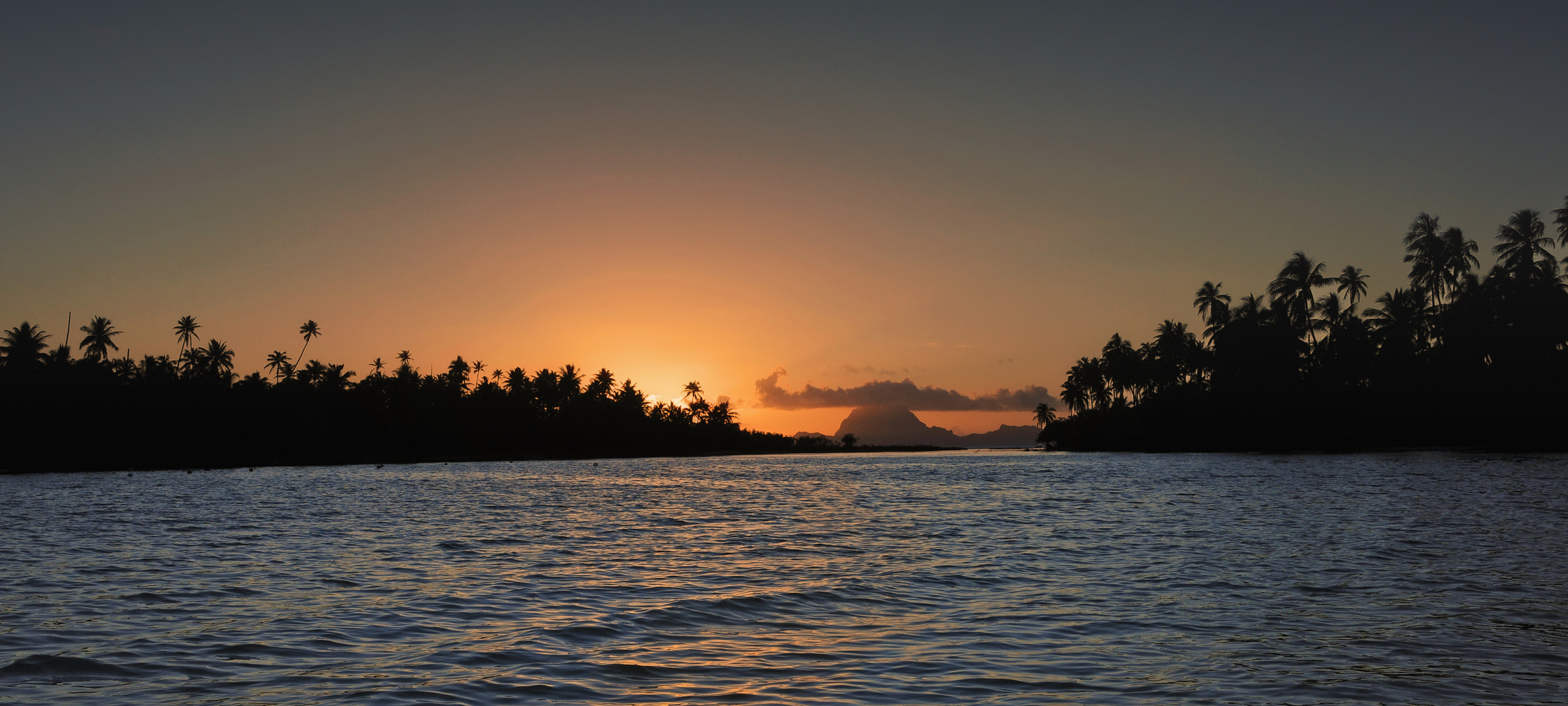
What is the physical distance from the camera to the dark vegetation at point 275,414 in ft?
325

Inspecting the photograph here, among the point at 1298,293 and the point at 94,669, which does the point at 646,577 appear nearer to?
the point at 94,669

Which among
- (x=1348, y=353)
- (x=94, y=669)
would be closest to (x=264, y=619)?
(x=94, y=669)

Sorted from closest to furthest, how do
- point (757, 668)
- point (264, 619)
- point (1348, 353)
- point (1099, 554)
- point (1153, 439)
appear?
point (757, 668), point (264, 619), point (1099, 554), point (1348, 353), point (1153, 439)

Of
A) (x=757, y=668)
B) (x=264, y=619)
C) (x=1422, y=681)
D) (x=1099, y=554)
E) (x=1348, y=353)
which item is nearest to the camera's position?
(x=1422, y=681)

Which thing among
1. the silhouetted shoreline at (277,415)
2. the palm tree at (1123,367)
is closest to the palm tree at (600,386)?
the silhouetted shoreline at (277,415)

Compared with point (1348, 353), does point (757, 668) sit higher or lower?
lower

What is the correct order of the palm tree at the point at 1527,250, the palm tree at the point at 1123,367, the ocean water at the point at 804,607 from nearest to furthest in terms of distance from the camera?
the ocean water at the point at 804,607
the palm tree at the point at 1527,250
the palm tree at the point at 1123,367

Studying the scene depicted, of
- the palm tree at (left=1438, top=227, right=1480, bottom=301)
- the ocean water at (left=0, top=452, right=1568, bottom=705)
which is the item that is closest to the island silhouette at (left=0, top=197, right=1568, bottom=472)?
the palm tree at (left=1438, top=227, right=1480, bottom=301)

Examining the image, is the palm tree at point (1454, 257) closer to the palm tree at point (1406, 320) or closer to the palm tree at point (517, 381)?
the palm tree at point (1406, 320)

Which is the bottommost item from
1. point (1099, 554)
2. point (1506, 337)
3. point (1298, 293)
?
point (1099, 554)

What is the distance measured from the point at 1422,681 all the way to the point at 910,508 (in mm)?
30891

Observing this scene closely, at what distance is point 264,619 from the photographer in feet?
46.3

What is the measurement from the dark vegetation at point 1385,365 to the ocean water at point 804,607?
81081 mm

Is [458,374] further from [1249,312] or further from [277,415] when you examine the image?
[1249,312]
